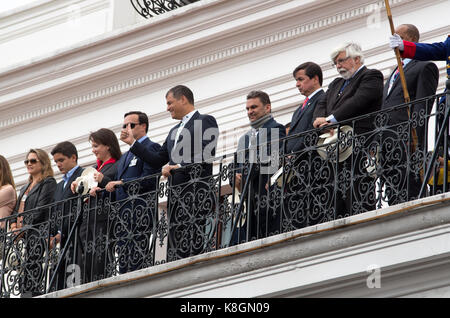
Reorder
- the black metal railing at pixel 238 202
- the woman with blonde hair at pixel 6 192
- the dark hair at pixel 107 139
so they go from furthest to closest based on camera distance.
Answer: the woman with blonde hair at pixel 6 192, the dark hair at pixel 107 139, the black metal railing at pixel 238 202

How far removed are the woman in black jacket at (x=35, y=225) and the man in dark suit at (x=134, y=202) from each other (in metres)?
0.87

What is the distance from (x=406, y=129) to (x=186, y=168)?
2.26 meters

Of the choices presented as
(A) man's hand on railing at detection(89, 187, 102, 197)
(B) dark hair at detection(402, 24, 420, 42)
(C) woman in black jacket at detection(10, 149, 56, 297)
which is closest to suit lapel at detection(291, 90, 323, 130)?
(B) dark hair at detection(402, 24, 420, 42)

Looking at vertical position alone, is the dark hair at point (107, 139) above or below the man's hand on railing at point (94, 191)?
above

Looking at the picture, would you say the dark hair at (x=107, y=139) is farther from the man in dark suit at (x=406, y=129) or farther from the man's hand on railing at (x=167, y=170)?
the man in dark suit at (x=406, y=129)

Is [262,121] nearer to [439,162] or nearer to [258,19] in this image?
[439,162]

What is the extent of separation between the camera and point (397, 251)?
11180 millimetres

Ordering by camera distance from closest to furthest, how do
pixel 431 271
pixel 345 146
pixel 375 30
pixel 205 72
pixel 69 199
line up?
pixel 431 271
pixel 345 146
pixel 69 199
pixel 375 30
pixel 205 72

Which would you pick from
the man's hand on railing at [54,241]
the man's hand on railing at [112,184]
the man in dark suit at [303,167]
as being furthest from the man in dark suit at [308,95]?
the man's hand on railing at [54,241]

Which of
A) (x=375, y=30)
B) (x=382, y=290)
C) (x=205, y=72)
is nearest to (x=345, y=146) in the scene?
(x=382, y=290)

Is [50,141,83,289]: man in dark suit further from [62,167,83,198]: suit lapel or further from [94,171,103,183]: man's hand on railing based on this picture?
[94,171,103,183]: man's hand on railing

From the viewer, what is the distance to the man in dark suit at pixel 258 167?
12.3m

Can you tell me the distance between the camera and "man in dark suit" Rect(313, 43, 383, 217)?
38.5 ft

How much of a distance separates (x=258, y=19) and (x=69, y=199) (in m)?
4.30
